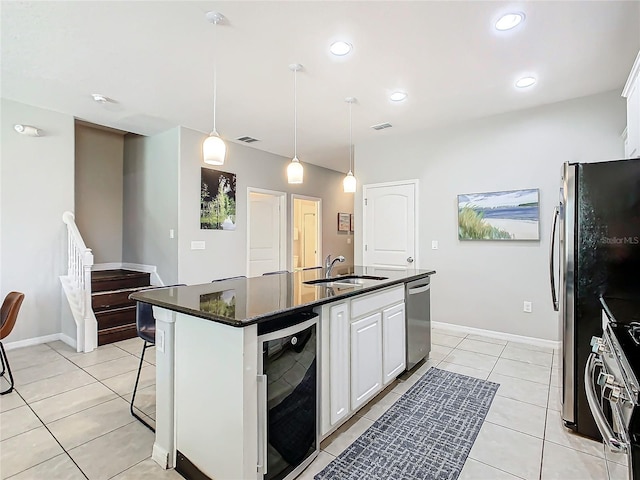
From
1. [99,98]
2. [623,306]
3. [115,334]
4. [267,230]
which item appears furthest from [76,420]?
[267,230]

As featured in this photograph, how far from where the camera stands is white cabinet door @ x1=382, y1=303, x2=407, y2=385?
8.10ft

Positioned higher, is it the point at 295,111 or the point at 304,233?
the point at 295,111

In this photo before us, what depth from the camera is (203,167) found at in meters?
4.73

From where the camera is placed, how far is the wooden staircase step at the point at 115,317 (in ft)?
12.4

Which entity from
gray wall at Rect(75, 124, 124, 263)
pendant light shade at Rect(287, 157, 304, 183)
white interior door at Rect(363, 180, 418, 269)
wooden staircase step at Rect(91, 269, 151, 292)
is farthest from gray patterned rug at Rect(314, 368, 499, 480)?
gray wall at Rect(75, 124, 124, 263)

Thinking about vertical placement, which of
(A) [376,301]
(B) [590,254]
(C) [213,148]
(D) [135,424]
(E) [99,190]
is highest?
(E) [99,190]

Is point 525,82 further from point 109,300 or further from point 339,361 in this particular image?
point 109,300

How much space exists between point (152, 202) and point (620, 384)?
17.2 feet

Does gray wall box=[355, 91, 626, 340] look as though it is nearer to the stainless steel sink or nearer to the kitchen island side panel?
the stainless steel sink

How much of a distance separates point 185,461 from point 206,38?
280 cm

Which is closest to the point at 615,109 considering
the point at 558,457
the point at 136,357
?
the point at 558,457

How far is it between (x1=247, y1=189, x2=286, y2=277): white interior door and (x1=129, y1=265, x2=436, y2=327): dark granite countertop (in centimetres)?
314

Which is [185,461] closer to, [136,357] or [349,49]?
[136,357]

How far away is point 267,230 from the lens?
593cm
